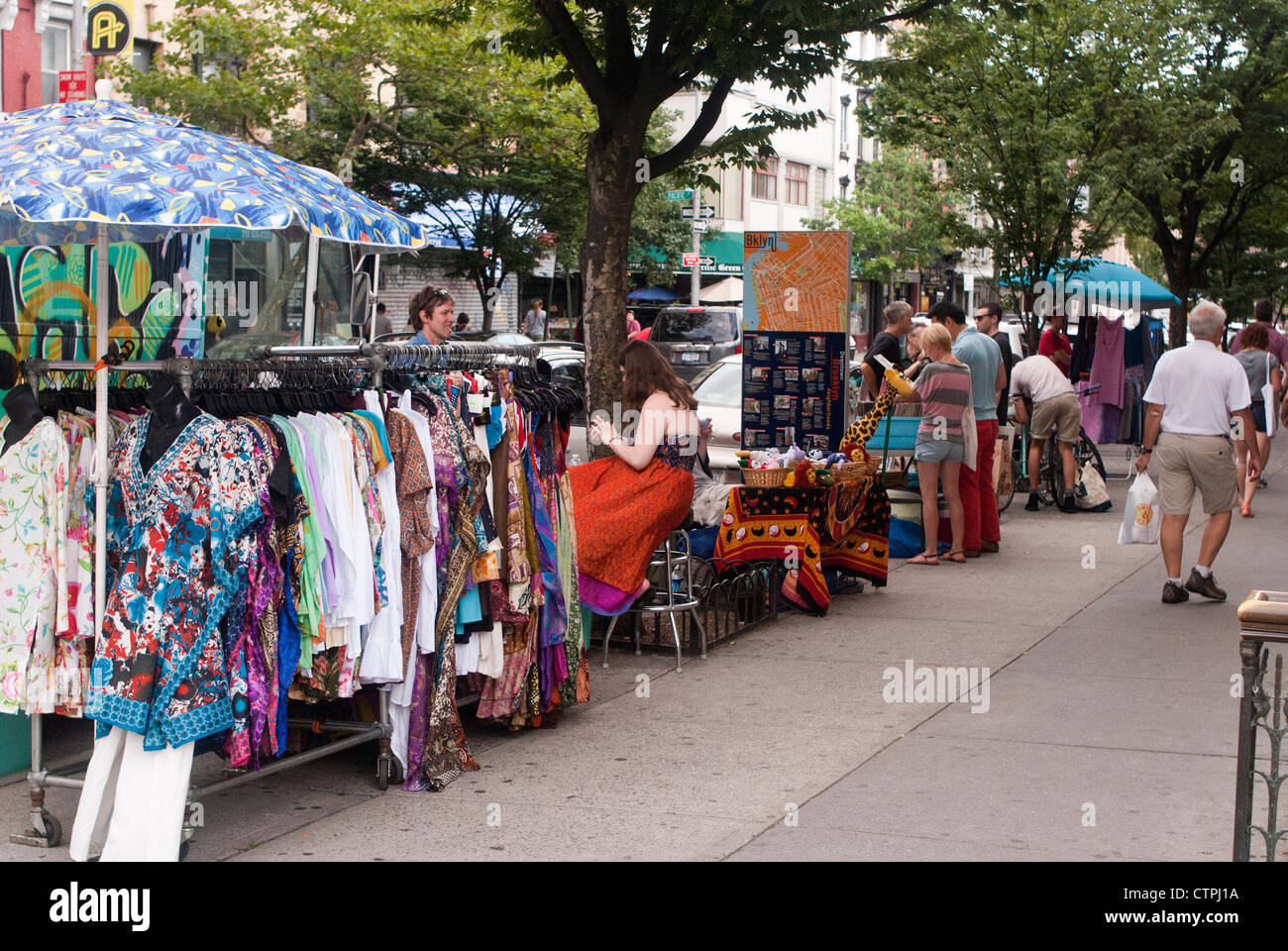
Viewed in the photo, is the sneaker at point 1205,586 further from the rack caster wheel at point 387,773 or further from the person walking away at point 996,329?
the rack caster wheel at point 387,773

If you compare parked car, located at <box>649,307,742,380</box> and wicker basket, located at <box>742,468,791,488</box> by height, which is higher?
parked car, located at <box>649,307,742,380</box>

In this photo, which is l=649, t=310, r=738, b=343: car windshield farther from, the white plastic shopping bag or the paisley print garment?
the paisley print garment

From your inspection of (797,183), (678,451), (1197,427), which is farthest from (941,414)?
(797,183)

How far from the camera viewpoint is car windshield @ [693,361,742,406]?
15203mm

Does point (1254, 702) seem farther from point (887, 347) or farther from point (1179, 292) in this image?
point (1179, 292)

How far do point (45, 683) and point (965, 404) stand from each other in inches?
290

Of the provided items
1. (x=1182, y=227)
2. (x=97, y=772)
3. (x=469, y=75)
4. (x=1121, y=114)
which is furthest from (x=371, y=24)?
(x=97, y=772)

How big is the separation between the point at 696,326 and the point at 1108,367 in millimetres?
11717

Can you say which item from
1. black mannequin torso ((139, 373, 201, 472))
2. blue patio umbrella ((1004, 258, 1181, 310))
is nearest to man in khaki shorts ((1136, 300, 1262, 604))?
black mannequin torso ((139, 373, 201, 472))

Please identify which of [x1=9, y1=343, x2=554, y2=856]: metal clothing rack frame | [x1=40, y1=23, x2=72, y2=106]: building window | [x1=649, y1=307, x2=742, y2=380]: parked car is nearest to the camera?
[x1=9, y1=343, x2=554, y2=856]: metal clothing rack frame

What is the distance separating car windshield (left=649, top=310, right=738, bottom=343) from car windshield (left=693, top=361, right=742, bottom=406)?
40.0ft

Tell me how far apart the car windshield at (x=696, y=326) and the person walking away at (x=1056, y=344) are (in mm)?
12135

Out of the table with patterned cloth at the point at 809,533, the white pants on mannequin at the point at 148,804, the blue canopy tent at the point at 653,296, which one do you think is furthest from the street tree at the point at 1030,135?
the blue canopy tent at the point at 653,296

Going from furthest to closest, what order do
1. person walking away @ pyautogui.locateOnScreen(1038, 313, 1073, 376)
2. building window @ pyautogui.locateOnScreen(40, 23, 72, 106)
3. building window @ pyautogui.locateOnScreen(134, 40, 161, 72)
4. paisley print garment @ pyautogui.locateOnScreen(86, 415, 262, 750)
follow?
building window @ pyautogui.locateOnScreen(134, 40, 161, 72), building window @ pyautogui.locateOnScreen(40, 23, 72, 106), person walking away @ pyautogui.locateOnScreen(1038, 313, 1073, 376), paisley print garment @ pyautogui.locateOnScreen(86, 415, 262, 750)
